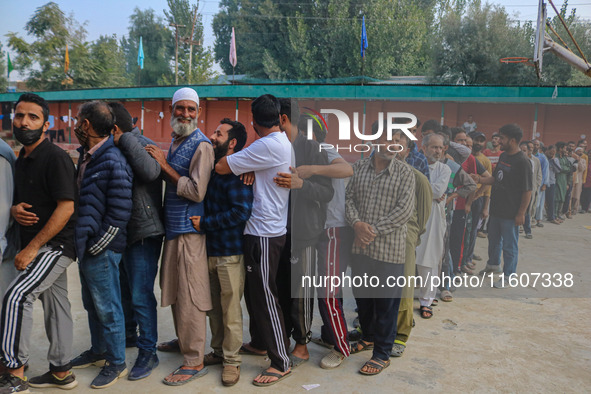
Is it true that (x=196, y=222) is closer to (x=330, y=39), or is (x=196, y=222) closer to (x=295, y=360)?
(x=295, y=360)

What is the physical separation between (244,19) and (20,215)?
4031cm

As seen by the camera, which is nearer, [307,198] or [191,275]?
[191,275]

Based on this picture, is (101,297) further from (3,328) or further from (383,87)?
(383,87)

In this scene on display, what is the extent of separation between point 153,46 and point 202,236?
55.7 metres

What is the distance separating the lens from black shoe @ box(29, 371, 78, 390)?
112 inches

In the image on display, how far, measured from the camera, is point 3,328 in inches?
105

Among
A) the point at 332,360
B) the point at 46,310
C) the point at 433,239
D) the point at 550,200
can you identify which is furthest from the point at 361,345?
the point at 550,200

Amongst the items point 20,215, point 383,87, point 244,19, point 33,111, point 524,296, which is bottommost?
point 524,296

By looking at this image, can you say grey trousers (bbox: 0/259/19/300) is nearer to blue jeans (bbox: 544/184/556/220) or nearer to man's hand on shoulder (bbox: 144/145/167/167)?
man's hand on shoulder (bbox: 144/145/167/167)

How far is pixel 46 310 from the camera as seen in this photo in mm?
2871

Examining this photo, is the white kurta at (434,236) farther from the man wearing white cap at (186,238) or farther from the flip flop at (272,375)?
the man wearing white cap at (186,238)

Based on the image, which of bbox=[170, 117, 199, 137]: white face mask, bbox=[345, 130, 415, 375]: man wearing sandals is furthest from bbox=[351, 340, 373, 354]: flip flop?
bbox=[170, 117, 199, 137]: white face mask

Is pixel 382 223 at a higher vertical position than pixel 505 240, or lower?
higher

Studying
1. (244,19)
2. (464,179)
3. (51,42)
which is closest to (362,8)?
(244,19)
